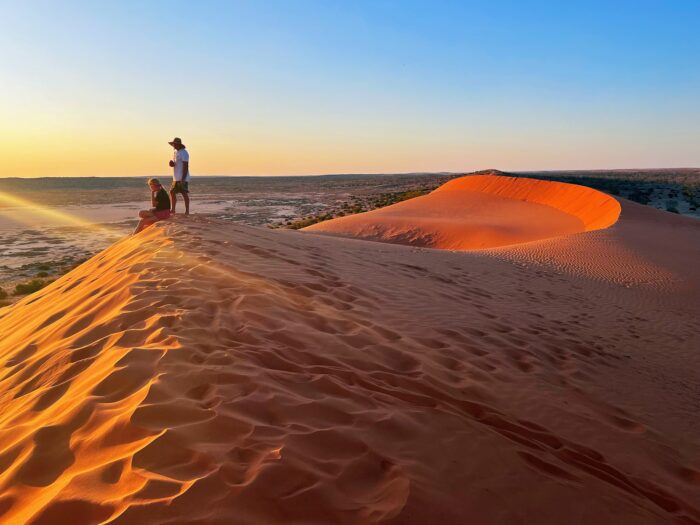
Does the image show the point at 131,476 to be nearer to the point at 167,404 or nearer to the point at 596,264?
the point at 167,404

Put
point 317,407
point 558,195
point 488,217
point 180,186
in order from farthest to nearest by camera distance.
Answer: point 558,195 → point 488,217 → point 180,186 → point 317,407

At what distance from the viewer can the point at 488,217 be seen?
2656 cm

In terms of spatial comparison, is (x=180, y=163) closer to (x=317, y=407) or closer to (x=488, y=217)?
(x=317, y=407)

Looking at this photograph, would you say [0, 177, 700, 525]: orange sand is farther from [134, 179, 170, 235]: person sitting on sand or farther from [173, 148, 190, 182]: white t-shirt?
[173, 148, 190, 182]: white t-shirt

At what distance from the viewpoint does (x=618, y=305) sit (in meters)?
8.84

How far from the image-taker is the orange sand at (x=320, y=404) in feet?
7.30

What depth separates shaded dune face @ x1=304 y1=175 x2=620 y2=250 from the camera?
20.6m

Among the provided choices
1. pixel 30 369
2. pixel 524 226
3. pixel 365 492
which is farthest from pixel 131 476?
pixel 524 226

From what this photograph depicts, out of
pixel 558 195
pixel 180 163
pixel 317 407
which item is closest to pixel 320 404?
pixel 317 407

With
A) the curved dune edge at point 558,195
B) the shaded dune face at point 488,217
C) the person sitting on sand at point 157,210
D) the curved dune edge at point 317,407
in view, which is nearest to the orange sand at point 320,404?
the curved dune edge at point 317,407

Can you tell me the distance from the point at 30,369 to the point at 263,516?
2.88 meters

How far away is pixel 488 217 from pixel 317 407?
82.2 ft

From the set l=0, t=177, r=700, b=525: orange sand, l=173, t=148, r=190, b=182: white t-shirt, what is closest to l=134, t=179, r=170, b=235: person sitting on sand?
l=173, t=148, r=190, b=182: white t-shirt

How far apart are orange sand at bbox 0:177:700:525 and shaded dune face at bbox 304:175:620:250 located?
13.7 meters
